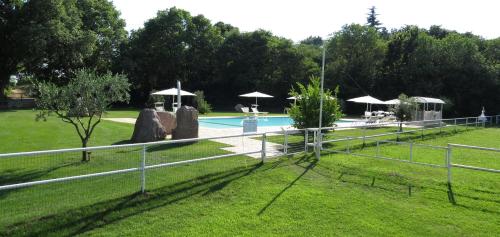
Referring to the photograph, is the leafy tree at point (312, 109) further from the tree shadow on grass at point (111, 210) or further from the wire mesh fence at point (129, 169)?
the tree shadow on grass at point (111, 210)

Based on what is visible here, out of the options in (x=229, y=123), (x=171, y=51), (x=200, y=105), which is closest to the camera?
(x=229, y=123)

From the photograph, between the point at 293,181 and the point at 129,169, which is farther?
the point at 293,181

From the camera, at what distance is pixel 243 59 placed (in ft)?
147

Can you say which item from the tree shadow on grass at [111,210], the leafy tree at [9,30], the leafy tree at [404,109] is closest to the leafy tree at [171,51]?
the leafy tree at [9,30]

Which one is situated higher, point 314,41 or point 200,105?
point 314,41

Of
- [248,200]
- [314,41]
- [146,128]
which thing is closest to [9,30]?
[146,128]

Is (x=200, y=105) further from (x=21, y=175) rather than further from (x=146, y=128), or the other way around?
(x=21, y=175)

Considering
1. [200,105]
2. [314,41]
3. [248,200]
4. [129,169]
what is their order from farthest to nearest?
[314,41] → [200,105] → [248,200] → [129,169]

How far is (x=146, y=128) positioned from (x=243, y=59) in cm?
3105

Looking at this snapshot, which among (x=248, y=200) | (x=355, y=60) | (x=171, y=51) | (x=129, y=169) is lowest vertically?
(x=248, y=200)

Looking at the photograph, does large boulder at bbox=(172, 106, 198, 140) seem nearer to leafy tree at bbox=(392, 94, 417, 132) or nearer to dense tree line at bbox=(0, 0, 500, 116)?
leafy tree at bbox=(392, 94, 417, 132)

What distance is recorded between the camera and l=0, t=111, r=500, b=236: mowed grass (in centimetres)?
607

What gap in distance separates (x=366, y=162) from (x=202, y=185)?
5.84 metres

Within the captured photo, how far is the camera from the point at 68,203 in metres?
6.66
